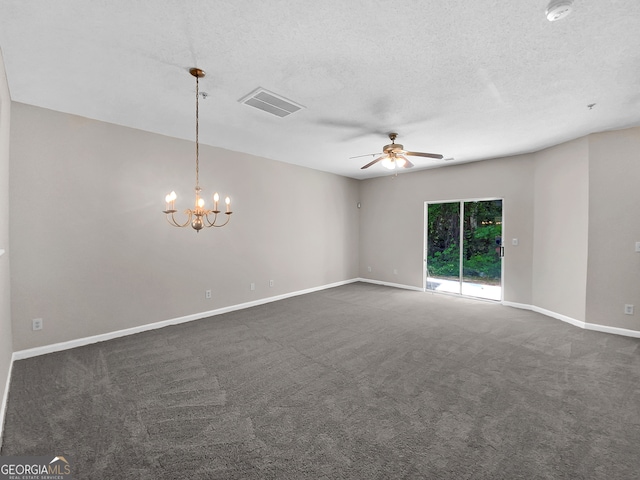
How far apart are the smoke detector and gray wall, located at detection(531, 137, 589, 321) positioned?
3.45 meters

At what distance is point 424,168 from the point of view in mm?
6457

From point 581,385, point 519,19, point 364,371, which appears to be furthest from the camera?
point 364,371

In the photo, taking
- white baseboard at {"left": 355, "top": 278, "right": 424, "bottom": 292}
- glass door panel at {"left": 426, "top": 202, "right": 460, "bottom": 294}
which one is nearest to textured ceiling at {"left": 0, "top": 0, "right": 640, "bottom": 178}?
glass door panel at {"left": 426, "top": 202, "right": 460, "bottom": 294}

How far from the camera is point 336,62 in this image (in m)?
2.36

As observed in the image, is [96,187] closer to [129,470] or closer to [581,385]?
[129,470]

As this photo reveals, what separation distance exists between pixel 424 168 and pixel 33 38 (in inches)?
248

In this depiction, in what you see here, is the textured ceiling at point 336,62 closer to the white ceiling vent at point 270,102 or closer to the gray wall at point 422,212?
the white ceiling vent at point 270,102

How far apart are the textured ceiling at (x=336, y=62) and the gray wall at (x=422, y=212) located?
1.58 m

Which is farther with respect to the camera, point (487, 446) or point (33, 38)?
point (33, 38)

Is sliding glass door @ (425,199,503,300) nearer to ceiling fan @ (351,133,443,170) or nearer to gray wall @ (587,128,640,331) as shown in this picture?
gray wall @ (587,128,640,331)

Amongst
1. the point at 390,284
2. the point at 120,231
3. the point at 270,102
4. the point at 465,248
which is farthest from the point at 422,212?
the point at 120,231

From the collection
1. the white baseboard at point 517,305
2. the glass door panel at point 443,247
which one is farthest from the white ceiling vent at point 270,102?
the white baseboard at point 517,305

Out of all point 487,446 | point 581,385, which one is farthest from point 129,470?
point 581,385

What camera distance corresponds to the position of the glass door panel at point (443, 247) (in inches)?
246
